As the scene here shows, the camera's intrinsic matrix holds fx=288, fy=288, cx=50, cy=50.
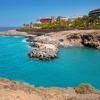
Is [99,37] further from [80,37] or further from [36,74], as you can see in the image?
[36,74]

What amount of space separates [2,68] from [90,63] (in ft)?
64.1

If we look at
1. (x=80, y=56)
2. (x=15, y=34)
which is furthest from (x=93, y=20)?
(x=80, y=56)

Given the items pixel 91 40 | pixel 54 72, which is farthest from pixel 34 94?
pixel 91 40

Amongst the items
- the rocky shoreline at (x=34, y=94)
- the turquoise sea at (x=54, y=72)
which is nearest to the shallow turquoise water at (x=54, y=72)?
the turquoise sea at (x=54, y=72)

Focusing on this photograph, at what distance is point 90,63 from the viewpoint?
64.7 metres

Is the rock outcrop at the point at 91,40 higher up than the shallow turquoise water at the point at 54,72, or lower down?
higher up

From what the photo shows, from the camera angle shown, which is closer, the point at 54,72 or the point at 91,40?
the point at 54,72

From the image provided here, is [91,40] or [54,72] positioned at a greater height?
[91,40]

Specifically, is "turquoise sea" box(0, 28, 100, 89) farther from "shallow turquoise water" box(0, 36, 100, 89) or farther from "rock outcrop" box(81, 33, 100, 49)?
"rock outcrop" box(81, 33, 100, 49)

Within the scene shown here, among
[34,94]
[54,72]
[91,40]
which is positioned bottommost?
[54,72]

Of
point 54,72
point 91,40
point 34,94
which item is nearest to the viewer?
point 34,94

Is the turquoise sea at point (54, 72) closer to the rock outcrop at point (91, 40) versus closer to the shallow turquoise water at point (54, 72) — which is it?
the shallow turquoise water at point (54, 72)

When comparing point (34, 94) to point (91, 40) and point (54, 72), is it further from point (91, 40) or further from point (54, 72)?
point (91, 40)

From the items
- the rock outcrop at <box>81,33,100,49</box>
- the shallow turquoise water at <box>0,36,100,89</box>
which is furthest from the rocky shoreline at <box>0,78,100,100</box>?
the rock outcrop at <box>81,33,100,49</box>
